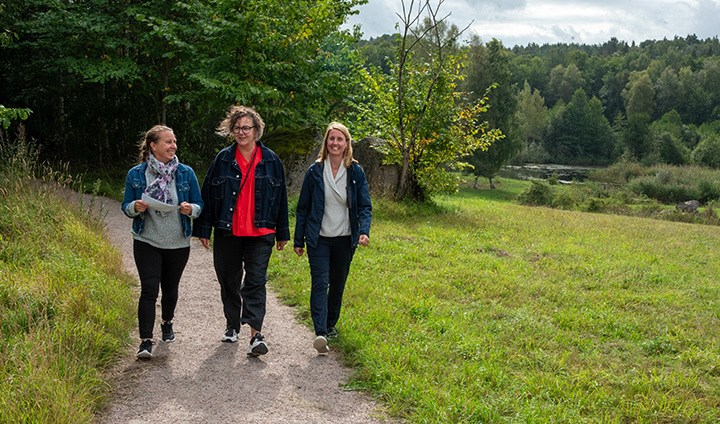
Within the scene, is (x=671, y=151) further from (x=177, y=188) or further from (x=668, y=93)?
(x=177, y=188)

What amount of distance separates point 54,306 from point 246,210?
1.73m

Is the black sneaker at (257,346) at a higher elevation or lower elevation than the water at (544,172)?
lower

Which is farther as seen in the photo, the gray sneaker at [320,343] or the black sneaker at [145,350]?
the gray sneaker at [320,343]

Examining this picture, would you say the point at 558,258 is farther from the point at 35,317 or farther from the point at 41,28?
the point at 41,28

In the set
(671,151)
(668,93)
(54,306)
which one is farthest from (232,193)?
(668,93)

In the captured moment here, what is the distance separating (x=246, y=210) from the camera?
510 cm

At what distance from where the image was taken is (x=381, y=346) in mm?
5336

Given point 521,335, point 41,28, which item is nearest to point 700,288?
point 521,335

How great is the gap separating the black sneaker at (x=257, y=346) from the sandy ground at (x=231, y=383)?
0.07 m

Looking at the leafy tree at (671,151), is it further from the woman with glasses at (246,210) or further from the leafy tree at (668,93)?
the woman with glasses at (246,210)

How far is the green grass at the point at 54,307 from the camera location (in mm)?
3693

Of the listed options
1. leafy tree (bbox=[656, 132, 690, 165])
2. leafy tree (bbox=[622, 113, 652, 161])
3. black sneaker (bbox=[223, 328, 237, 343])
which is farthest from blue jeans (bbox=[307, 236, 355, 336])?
leafy tree (bbox=[622, 113, 652, 161])

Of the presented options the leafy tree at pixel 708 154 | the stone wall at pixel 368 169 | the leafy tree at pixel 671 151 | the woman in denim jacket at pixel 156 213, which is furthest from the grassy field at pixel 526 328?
the leafy tree at pixel 671 151

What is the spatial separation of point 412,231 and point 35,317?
7633 millimetres
